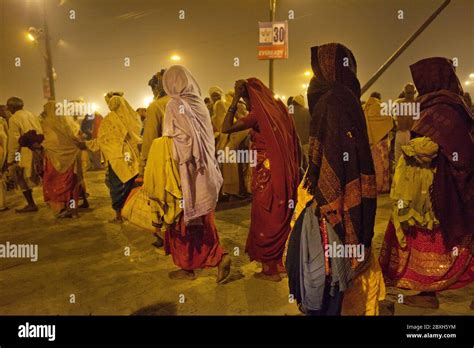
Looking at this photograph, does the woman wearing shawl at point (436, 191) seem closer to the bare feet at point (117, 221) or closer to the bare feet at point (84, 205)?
the bare feet at point (117, 221)

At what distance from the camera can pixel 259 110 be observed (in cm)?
386

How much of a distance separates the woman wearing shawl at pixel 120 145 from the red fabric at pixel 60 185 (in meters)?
1.17

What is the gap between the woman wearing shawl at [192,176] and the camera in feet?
12.0

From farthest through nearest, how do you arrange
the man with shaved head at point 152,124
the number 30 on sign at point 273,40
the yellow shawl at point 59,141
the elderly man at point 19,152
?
the number 30 on sign at point 273,40, the elderly man at point 19,152, the yellow shawl at point 59,141, the man with shaved head at point 152,124

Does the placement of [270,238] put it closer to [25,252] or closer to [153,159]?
[153,159]

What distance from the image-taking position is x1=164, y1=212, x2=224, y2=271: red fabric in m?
3.99

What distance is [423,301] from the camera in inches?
133

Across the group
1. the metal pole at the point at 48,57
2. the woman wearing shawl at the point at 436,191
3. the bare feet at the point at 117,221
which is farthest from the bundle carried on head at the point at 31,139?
the metal pole at the point at 48,57

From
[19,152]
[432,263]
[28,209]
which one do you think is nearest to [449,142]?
[432,263]

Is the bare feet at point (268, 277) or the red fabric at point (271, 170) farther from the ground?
the red fabric at point (271, 170)

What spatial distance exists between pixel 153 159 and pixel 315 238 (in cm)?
189

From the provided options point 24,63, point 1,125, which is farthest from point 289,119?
point 24,63

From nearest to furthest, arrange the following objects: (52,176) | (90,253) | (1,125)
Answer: (90,253) → (52,176) → (1,125)

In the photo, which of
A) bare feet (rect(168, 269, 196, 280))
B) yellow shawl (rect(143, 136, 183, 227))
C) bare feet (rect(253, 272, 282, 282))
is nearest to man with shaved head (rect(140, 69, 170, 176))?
yellow shawl (rect(143, 136, 183, 227))
